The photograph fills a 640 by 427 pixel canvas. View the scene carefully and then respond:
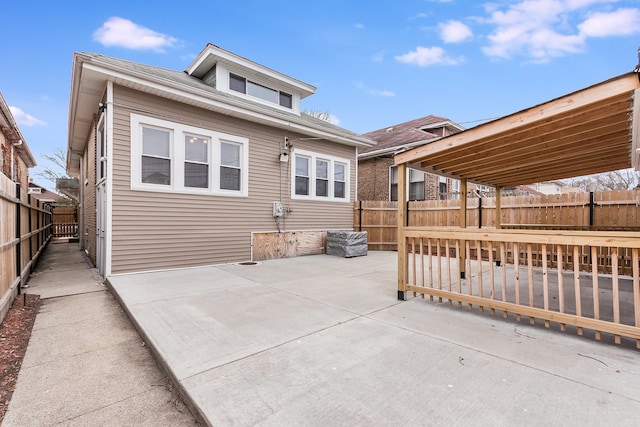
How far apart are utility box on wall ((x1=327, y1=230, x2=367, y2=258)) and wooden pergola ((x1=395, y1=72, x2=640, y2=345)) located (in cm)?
335

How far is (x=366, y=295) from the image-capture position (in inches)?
175

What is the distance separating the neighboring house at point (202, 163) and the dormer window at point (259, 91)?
32 mm

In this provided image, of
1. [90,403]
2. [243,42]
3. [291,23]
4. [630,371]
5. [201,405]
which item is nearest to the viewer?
[201,405]

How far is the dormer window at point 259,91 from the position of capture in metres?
8.31

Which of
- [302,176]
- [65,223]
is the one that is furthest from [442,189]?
[65,223]

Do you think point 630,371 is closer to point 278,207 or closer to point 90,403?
point 90,403

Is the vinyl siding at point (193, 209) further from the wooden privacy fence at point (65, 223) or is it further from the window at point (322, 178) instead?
the wooden privacy fence at point (65, 223)

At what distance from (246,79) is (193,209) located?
A: 13.9 feet

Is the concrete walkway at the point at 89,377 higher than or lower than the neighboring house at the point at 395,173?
lower

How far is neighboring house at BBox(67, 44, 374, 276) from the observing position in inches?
222

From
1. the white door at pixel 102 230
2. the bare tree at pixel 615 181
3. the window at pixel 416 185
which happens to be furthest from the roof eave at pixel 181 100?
the bare tree at pixel 615 181

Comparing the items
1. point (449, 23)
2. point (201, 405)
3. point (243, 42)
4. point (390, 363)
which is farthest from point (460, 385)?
point (243, 42)

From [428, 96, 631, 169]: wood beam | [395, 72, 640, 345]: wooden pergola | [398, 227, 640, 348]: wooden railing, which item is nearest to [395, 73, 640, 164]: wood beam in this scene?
[395, 72, 640, 345]: wooden pergola

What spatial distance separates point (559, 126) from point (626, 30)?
34.2ft
